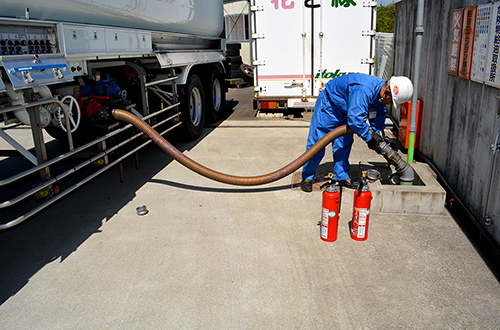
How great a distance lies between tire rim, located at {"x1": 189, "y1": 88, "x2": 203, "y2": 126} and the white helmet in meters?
4.36

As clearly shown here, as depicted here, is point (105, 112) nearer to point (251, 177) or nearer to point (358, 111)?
point (251, 177)

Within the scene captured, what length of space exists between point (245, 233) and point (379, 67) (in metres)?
8.53

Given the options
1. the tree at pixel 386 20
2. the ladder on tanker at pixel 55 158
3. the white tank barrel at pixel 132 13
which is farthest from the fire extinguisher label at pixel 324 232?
the tree at pixel 386 20

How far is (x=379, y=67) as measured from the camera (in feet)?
36.5

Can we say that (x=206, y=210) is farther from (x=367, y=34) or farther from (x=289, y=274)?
(x=367, y=34)

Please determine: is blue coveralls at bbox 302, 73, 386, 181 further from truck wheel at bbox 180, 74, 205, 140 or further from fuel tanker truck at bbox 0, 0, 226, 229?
Result: truck wheel at bbox 180, 74, 205, 140

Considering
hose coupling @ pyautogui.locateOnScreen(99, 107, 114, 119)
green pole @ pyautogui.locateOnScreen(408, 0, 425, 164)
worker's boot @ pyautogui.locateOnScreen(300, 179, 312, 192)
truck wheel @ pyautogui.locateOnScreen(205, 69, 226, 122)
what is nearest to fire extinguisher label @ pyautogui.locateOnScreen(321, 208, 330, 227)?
worker's boot @ pyautogui.locateOnScreen(300, 179, 312, 192)

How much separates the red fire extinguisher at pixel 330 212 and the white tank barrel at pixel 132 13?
2.88m

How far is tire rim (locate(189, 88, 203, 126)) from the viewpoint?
7891 millimetres

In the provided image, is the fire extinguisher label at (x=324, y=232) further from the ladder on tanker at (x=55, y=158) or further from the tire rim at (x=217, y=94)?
the tire rim at (x=217, y=94)

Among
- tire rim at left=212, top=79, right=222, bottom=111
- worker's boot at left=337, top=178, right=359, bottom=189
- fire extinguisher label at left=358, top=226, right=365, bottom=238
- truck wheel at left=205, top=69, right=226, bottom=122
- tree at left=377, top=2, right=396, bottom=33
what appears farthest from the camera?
tree at left=377, top=2, right=396, bottom=33

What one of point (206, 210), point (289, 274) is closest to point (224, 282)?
point (289, 274)

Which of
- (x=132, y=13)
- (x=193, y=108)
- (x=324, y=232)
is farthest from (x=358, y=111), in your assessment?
(x=193, y=108)

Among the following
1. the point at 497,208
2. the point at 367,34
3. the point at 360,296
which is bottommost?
the point at 360,296
